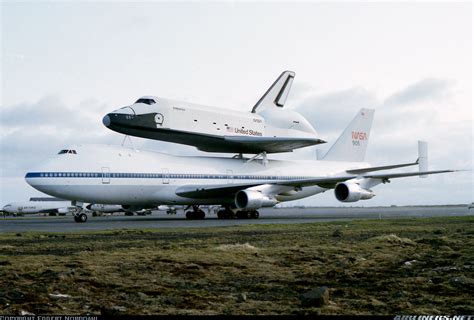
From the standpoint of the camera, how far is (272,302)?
19.3 feet

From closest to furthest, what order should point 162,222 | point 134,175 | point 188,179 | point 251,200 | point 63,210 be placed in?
point 162,222 → point 134,175 → point 251,200 → point 188,179 → point 63,210

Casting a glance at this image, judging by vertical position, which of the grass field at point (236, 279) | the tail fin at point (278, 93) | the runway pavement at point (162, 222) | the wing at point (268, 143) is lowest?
the grass field at point (236, 279)

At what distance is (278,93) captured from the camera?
137ft

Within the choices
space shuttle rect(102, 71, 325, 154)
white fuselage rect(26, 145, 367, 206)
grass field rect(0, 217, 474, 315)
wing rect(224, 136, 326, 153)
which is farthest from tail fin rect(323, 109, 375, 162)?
grass field rect(0, 217, 474, 315)

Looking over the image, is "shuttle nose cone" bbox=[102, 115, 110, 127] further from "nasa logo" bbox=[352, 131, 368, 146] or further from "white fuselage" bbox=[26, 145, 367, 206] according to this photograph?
"nasa logo" bbox=[352, 131, 368, 146]

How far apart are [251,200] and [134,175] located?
21.2 feet

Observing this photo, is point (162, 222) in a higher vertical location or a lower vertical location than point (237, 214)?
lower

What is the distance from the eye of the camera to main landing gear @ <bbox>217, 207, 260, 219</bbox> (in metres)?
32.9

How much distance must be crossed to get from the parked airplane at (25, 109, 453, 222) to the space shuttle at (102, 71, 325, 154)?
1.35 meters

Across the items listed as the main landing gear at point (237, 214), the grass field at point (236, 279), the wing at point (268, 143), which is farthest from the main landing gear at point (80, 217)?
the grass field at point (236, 279)

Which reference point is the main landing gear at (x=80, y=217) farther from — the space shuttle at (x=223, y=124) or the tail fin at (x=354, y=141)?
the tail fin at (x=354, y=141)

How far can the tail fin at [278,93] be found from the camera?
40625 millimetres

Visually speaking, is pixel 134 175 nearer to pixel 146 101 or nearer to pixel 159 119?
pixel 159 119

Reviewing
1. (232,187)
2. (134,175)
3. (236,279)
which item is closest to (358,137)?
(232,187)
